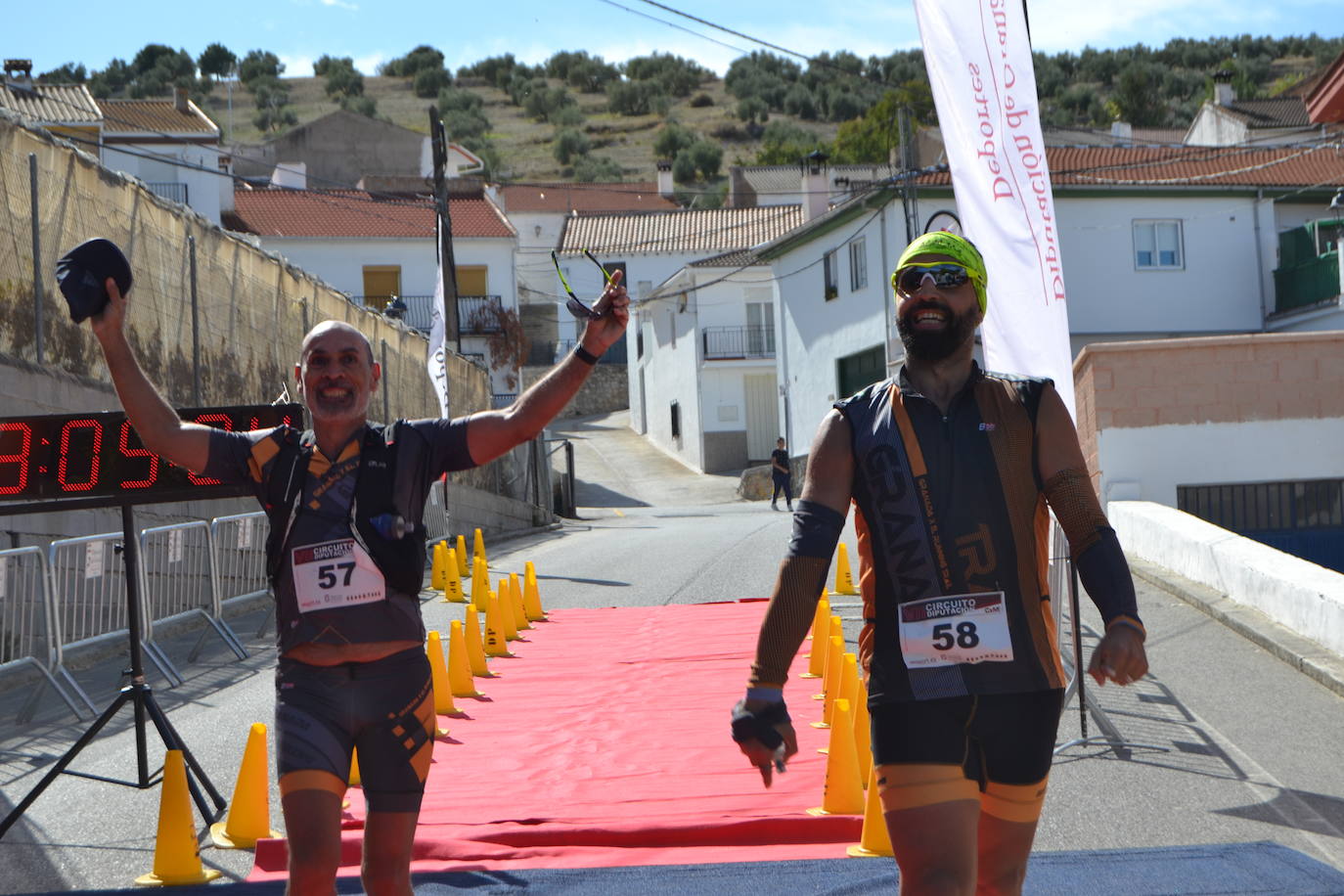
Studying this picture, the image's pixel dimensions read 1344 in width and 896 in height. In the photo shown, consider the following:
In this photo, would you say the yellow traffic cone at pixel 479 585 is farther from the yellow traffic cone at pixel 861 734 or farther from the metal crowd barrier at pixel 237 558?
the yellow traffic cone at pixel 861 734

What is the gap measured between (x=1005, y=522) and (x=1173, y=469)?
15806mm

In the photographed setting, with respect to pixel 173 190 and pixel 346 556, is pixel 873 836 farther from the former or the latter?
pixel 173 190

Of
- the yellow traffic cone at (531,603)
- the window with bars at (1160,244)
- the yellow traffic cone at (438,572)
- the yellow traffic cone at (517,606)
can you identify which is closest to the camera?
the yellow traffic cone at (517,606)

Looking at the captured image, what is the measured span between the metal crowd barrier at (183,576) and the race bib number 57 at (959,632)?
9511 mm

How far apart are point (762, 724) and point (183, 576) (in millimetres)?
10235

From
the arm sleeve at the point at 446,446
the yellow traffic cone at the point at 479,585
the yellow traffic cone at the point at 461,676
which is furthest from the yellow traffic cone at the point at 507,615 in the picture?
the arm sleeve at the point at 446,446

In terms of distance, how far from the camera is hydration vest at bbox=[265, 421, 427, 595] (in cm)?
401

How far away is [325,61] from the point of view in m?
158

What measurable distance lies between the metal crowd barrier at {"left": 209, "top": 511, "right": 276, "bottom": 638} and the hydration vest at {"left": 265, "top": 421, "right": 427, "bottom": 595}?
29.9 feet

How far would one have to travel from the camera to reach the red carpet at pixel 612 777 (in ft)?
20.1

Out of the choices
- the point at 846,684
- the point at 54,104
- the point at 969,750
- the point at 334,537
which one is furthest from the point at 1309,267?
the point at 54,104

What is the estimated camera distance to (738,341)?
51031mm

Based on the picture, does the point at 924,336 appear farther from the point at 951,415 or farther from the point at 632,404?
the point at 632,404

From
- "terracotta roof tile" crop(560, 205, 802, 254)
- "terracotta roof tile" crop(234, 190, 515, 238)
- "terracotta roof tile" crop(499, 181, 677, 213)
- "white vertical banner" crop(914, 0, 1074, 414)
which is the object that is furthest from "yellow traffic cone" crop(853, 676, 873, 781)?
"terracotta roof tile" crop(499, 181, 677, 213)
